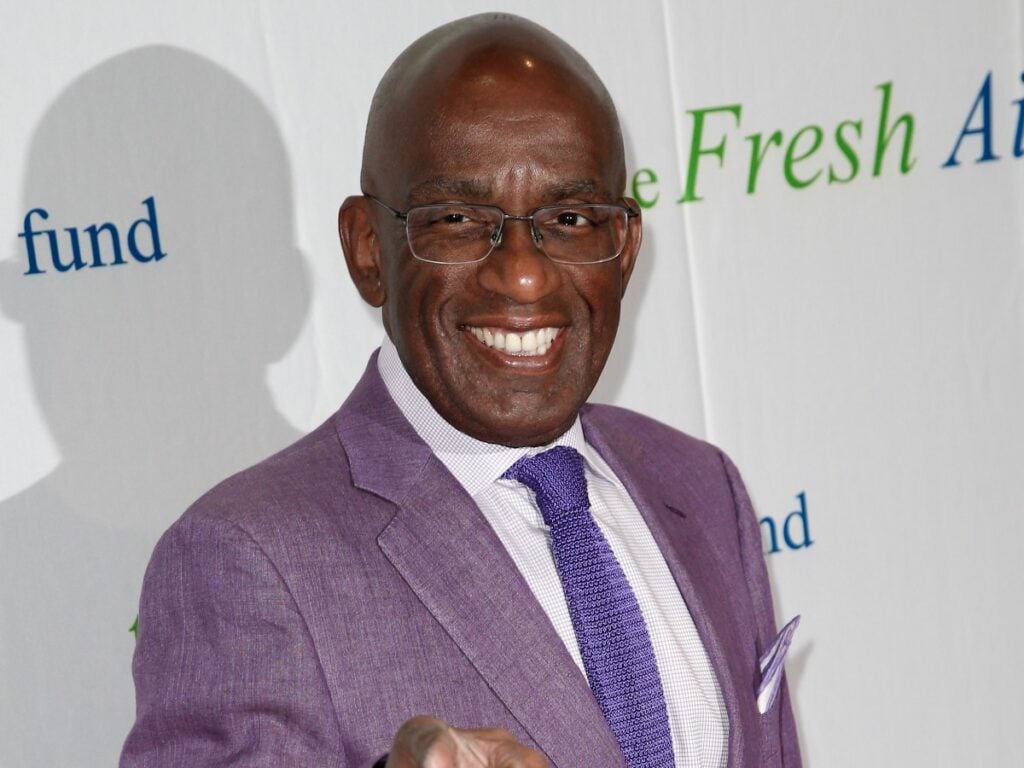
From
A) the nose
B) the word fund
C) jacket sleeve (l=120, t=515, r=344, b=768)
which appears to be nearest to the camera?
jacket sleeve (l=120, t=515, r=344, b=768)

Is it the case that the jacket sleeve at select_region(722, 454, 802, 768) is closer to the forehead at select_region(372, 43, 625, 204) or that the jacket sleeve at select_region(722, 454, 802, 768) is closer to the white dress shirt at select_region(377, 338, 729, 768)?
the white dress shirt at select_region(377, 338, 729, 768)

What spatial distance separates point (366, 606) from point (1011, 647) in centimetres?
165

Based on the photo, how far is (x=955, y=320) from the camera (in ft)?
8.52

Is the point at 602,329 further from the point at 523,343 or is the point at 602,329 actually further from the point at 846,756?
the point at 846,756

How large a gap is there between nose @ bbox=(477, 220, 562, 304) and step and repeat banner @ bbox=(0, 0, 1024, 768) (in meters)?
0.84

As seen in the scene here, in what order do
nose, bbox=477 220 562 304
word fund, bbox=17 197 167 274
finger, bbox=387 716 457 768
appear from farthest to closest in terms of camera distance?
1. word fund, bbox=17 197 167 274
2. nose, bbox=477 220 562 304
3. finger, bbox=387 716 457 768

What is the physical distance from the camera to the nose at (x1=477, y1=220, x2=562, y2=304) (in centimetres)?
144

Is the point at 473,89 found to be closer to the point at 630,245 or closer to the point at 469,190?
the point at 469,190

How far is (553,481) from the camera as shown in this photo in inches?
60.0

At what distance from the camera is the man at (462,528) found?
135 cm

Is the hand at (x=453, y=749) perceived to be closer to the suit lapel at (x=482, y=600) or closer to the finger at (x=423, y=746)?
the finger at (x=423, y=746)

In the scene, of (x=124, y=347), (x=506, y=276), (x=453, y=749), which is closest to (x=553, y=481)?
(x=506, y=276)

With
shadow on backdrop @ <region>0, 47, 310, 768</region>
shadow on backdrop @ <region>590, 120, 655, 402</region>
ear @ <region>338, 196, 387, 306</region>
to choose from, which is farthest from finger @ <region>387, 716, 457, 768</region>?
shadow on backdrop @ <region>590, 120, 655, 402</region>

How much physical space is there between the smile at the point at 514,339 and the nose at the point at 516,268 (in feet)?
0.13
